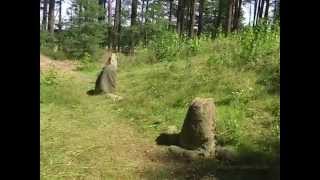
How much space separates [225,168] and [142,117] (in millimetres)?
1390

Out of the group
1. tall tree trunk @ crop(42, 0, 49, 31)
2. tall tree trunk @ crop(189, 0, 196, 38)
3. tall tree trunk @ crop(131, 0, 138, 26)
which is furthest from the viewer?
tall tree trunk @ crop(189, 0, 196, 38)

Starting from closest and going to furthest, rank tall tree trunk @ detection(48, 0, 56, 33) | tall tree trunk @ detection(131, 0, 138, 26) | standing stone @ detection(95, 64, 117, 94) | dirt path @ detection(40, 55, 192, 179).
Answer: dirt path @ detection(40, 55, 192, 179)
tall tree trunk @ detection(48, 0, 56, 33)
tall tree trunk @ detection(131, 0, 138, 26)
standing stone @ detection(95, 64, 117, 94)

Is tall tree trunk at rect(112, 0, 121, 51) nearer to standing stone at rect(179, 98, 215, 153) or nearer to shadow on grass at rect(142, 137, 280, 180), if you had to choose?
standing stone at rect(179, 98, 215, 153)

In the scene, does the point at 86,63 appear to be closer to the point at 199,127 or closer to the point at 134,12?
the point at 134,12

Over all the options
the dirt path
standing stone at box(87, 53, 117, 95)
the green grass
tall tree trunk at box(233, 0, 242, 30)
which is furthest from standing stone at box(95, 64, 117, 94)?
tall tree trunk at box(233, 0, 242, 30)

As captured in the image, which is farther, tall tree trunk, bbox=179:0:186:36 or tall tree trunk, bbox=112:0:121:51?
tall tree trunk, bbox=179:0:186:36

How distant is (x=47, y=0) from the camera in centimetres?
459

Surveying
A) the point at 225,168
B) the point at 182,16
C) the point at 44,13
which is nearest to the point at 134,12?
the point at 182,16

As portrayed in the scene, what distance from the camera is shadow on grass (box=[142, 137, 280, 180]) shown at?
4539 mm

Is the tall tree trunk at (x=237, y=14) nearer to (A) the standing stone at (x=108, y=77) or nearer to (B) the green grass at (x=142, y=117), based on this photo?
(B) the green grass at (x=142, y=117)

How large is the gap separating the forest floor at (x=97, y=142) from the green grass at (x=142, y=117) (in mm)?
12
